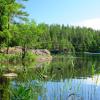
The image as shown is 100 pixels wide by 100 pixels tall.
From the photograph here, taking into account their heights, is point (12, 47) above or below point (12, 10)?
below

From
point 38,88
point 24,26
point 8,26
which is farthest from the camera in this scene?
point 24,26

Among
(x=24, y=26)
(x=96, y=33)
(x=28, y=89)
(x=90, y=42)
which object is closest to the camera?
(x=28, y=89)

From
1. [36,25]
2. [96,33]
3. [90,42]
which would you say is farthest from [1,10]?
[96,33]

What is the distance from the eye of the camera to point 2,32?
37.1 metres

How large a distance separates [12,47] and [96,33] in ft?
315

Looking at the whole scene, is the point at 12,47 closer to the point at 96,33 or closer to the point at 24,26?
the point at 24,26

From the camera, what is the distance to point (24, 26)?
48344mm

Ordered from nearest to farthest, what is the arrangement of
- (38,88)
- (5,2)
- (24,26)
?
(38,88)
(5,2)
(24,26)

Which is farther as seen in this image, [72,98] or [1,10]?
[1,10]

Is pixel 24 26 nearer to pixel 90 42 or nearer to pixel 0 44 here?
pixel 0 44

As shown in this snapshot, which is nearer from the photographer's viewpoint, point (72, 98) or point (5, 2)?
point (72, 98)

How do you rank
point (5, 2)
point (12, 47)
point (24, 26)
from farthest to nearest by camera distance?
point (12, 47)
point (24, 26)
point (5, 2)

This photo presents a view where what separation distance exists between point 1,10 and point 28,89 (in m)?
29.9

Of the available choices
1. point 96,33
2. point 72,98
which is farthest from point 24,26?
point 96,33
